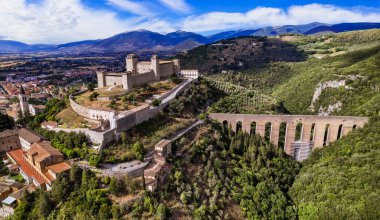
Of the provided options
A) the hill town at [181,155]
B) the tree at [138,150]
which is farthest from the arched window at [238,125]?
the tree at [138,150]

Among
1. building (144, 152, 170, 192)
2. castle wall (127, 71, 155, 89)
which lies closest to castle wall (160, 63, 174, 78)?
castle wall (127, 71, 155, 89)

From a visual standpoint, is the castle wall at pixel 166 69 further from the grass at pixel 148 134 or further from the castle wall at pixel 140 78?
the grass at pixel 148 134

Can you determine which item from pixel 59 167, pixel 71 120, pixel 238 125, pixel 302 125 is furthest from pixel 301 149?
pixel 71 120

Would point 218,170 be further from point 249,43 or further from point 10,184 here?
point 249,43

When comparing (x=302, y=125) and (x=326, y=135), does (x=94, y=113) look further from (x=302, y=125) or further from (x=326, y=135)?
(x=326, y=135)

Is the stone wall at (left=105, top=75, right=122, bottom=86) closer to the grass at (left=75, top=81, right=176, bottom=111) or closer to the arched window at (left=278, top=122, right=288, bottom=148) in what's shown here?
the grass at (left=75, top=81, right=176, bottom=111)

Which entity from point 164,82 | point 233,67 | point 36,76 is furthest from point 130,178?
point 36,76

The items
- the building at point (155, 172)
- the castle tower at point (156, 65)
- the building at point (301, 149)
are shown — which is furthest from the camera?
the castle tower at point (156, 65)
